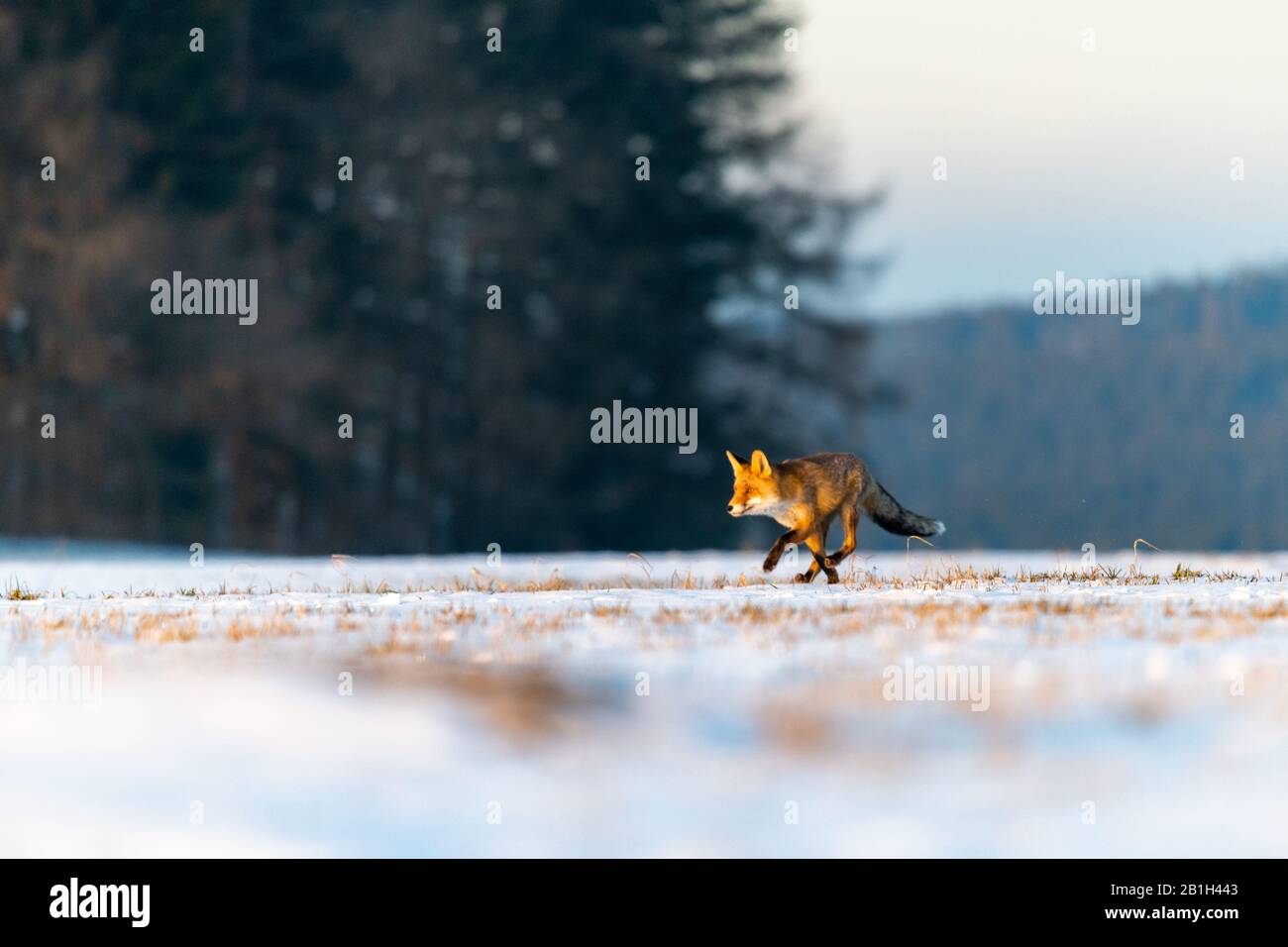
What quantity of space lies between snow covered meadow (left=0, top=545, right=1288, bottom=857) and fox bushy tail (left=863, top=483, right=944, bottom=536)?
200 centimetres

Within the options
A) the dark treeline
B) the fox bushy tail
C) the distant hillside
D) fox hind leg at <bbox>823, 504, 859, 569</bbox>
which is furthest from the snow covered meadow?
the distant hillside

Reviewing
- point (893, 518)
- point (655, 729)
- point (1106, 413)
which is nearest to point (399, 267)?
point (893, 518)

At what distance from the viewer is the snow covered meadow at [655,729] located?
652 centimetres

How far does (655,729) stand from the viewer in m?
7.64

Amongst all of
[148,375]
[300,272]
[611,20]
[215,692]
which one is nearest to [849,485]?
[215,692]

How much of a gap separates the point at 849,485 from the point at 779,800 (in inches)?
255

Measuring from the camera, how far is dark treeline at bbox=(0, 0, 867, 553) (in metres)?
31.7

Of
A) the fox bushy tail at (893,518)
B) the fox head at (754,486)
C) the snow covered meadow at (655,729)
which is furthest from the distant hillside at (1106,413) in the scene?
the snow covered meadow at (655,729)

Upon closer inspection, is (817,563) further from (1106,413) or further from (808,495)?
(1106,413)

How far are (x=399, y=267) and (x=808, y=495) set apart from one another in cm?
2477

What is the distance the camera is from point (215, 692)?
845 cm

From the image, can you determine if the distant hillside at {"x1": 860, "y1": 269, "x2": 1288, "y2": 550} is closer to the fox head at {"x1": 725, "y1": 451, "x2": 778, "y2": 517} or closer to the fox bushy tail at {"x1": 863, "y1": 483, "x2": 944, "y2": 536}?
the fox bushy tail at {"x1": 863, "y1": 483, "x2": 944, "y2": 536}

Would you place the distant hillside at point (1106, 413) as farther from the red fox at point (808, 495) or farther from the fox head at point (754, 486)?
the fox head at point (754, 486)

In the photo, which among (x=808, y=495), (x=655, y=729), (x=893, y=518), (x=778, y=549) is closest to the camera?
(x=655, y=729)
